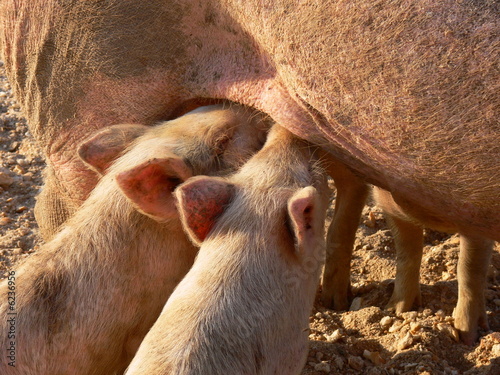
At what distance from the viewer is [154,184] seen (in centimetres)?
242

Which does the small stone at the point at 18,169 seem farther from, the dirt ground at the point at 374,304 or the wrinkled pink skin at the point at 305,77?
the wrinkled pink skin at the point at 305,77

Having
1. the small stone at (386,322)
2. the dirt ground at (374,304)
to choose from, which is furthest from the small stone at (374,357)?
the small stone at (386,322)

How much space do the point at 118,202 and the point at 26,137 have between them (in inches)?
91.1

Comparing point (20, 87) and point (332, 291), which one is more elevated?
point (20, 87)

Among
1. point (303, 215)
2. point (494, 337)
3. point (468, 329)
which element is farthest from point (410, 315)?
point (303, 215)

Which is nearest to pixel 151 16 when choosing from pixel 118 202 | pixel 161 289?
pixel 118 202

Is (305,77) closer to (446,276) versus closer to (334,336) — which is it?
(334,336)

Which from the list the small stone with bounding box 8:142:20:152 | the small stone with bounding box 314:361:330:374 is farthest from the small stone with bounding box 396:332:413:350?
the small stone with bounding box 8:142:20:152

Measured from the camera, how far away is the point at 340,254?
3.58 m

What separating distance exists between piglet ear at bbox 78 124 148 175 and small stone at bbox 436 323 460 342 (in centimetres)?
137

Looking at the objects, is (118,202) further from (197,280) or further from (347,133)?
(347,133)

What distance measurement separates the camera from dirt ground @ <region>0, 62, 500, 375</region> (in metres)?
2.99

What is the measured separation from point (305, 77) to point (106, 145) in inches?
26.1

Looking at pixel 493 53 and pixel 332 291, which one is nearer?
pixel 493 53
